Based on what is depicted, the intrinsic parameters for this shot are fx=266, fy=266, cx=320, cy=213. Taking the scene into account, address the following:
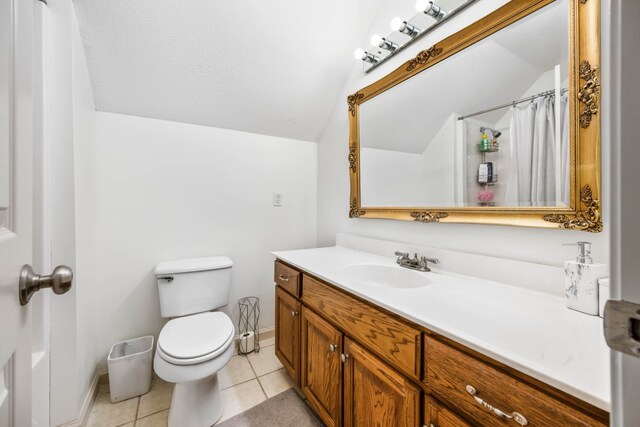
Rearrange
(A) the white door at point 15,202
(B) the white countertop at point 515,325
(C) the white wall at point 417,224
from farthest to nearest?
(C) the white wall at point 417,224, (B) the white countertop at point 515,325, (A) the white door at point 15,202

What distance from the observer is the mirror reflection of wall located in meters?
0.93

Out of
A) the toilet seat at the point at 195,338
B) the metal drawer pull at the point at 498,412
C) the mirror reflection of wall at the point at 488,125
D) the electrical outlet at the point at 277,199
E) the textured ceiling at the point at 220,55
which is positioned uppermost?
the textured ceiling at the point at 220,55

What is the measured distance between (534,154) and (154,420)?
7.03 feet

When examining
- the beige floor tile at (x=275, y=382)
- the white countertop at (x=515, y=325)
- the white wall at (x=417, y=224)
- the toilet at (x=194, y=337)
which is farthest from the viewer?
the beige floor tile at (x=275, y=382)

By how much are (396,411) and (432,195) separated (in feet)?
3.09

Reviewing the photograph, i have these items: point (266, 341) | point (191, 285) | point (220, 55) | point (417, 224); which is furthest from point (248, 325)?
point (220, 55)

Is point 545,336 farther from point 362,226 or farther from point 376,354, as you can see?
point 362,226

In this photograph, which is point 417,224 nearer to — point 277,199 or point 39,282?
point 277,199

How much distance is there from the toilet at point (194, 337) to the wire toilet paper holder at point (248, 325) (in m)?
0.33

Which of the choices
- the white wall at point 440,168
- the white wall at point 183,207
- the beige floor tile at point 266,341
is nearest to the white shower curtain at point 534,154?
the white wall at point 440,168

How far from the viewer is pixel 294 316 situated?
147 centimetres

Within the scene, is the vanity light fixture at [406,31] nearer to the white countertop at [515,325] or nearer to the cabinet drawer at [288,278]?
the white countertop at [515,325]

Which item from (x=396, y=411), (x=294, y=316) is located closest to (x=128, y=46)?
(x=294, y=316)

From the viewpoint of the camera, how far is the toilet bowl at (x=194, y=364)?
120cm
